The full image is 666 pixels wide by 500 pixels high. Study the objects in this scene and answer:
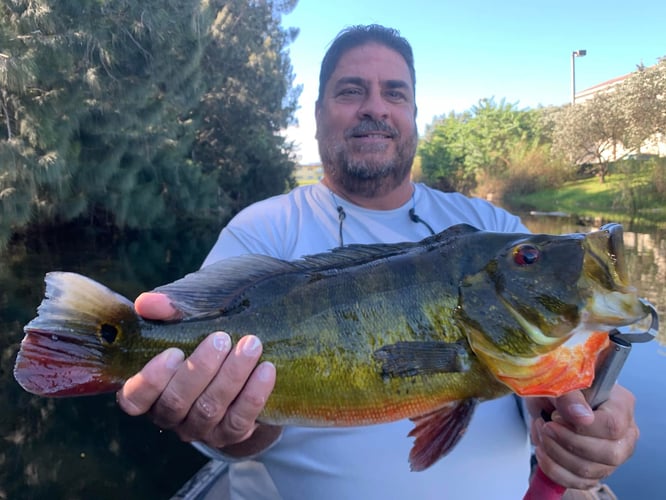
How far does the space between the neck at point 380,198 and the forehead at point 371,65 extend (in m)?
0.62

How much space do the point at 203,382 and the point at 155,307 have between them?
285mm

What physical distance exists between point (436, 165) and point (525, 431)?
174 feet

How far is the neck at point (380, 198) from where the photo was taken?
2926mm

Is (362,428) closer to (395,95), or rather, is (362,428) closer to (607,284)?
(607,284)

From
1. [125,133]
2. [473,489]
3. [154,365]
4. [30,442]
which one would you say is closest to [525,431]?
[473,489]

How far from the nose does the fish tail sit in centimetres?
185

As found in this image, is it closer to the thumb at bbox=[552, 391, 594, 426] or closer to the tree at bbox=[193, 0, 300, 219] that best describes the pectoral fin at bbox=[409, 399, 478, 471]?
the thumb at bbox=[552, 391, 594, 426]

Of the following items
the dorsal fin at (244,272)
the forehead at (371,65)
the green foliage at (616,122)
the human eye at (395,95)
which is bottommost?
the dorsal fin at (244,272)

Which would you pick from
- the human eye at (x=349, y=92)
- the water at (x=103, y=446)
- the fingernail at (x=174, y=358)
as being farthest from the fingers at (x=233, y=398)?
the water at (x=103, y=446)

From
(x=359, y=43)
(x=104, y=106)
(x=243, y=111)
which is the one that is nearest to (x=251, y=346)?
(x=359, y=43)

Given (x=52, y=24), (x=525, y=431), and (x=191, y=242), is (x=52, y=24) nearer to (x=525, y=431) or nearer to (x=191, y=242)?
(x=191, y=242)

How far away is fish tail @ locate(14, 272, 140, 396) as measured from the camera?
149 cm

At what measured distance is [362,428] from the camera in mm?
2117

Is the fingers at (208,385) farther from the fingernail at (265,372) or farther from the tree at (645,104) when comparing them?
the tree at (645,104)
